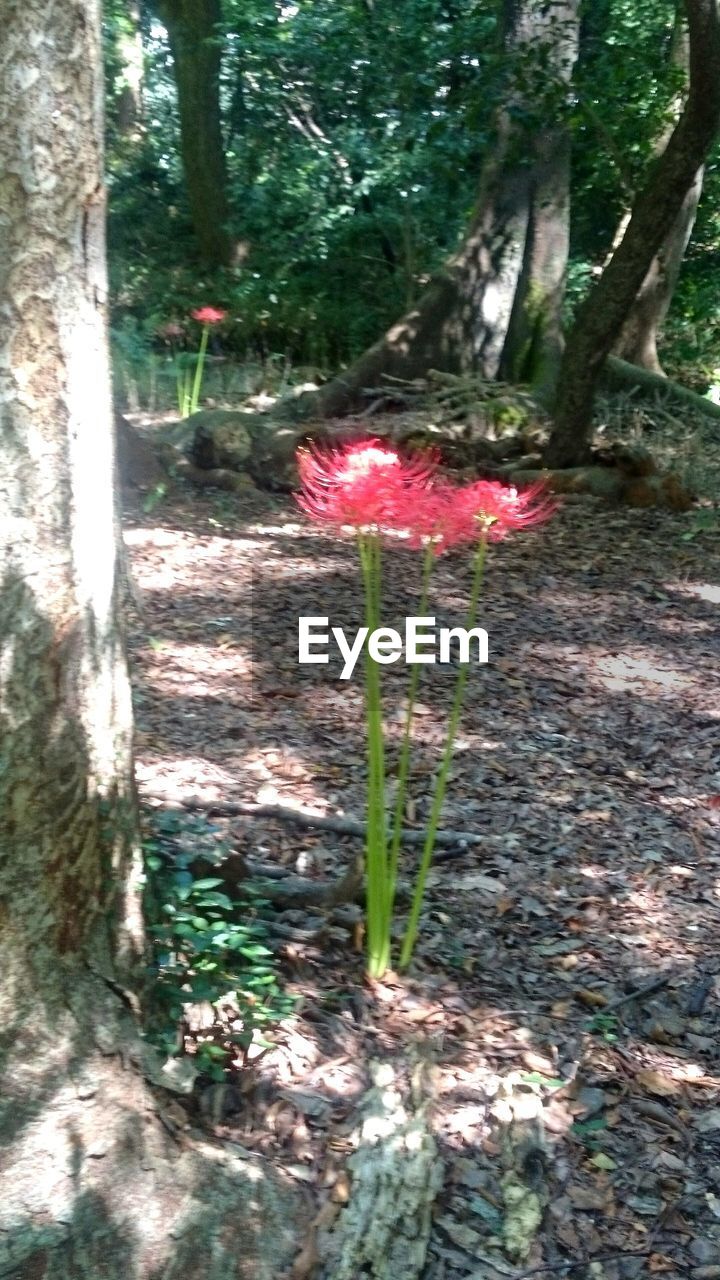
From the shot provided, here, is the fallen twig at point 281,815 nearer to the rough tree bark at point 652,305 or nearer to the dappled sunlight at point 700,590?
the dappled sunlight at point 700,590

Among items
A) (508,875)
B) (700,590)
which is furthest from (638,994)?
(700,590)

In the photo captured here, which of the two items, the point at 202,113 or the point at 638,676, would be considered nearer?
the point at 638,676

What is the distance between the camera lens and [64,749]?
223 cm

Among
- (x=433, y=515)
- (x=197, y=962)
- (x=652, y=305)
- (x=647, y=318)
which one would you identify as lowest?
(x=197, y=962)

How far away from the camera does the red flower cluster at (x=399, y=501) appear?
296 centimetres

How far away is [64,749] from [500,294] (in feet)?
31.0

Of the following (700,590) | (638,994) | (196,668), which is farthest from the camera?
(700,590)

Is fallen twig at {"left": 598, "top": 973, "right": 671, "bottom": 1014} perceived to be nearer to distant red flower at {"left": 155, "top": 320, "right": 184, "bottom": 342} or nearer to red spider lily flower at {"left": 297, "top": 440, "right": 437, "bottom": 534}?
red spider lily flower at {"left": 297, "top": 440, "right": 437, "bottom": 534}

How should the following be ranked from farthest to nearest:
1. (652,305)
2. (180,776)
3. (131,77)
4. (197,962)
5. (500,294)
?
(131,77) < (652,305) < (500,294) < (180,776) < (197,962)

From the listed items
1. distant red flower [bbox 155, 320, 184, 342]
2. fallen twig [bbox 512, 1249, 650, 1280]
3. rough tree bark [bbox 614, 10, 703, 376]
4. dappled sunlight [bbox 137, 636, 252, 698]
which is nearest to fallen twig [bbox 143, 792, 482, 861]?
dappled sunlight [bbox 137, 636, 252, 698]

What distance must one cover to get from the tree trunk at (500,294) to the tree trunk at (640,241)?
1854 mm

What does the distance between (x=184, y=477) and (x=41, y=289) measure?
21.7 ft

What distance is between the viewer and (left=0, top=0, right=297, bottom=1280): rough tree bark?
2.09 meters

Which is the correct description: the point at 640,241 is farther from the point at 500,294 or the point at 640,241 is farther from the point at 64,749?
the point at 64,749
